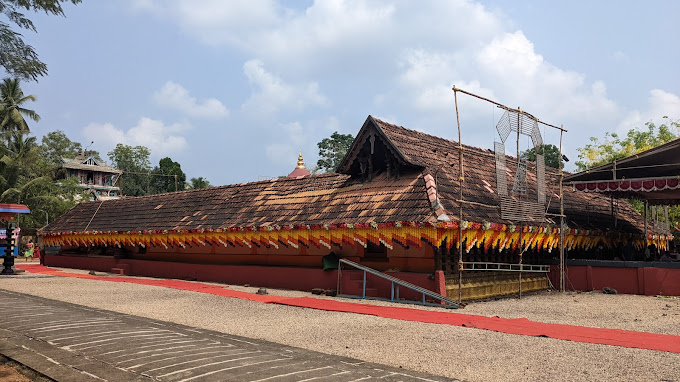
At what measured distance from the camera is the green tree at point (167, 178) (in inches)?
2630

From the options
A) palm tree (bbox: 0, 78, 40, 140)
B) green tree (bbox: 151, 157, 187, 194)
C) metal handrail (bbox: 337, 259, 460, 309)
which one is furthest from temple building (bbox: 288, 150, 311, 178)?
green tree (bbox: 151, 157, 187, 194)

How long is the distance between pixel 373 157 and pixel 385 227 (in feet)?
12.5

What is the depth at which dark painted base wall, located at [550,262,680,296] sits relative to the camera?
1502cm

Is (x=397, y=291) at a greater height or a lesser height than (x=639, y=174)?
lesser

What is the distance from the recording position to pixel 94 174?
69.3 meters

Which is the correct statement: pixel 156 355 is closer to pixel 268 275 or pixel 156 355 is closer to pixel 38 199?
pixel 268 275

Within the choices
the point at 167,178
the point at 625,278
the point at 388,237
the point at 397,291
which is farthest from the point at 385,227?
the point at 167,178

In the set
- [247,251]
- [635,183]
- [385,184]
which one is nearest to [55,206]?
[247,251]

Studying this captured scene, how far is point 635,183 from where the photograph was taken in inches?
620

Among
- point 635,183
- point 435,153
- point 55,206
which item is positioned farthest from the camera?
point 55,206

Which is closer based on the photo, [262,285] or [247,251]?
[262,285]

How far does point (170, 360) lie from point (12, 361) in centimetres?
223

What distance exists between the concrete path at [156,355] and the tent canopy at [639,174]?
477 inches

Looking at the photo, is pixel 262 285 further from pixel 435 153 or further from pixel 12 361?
pixel 12 361
